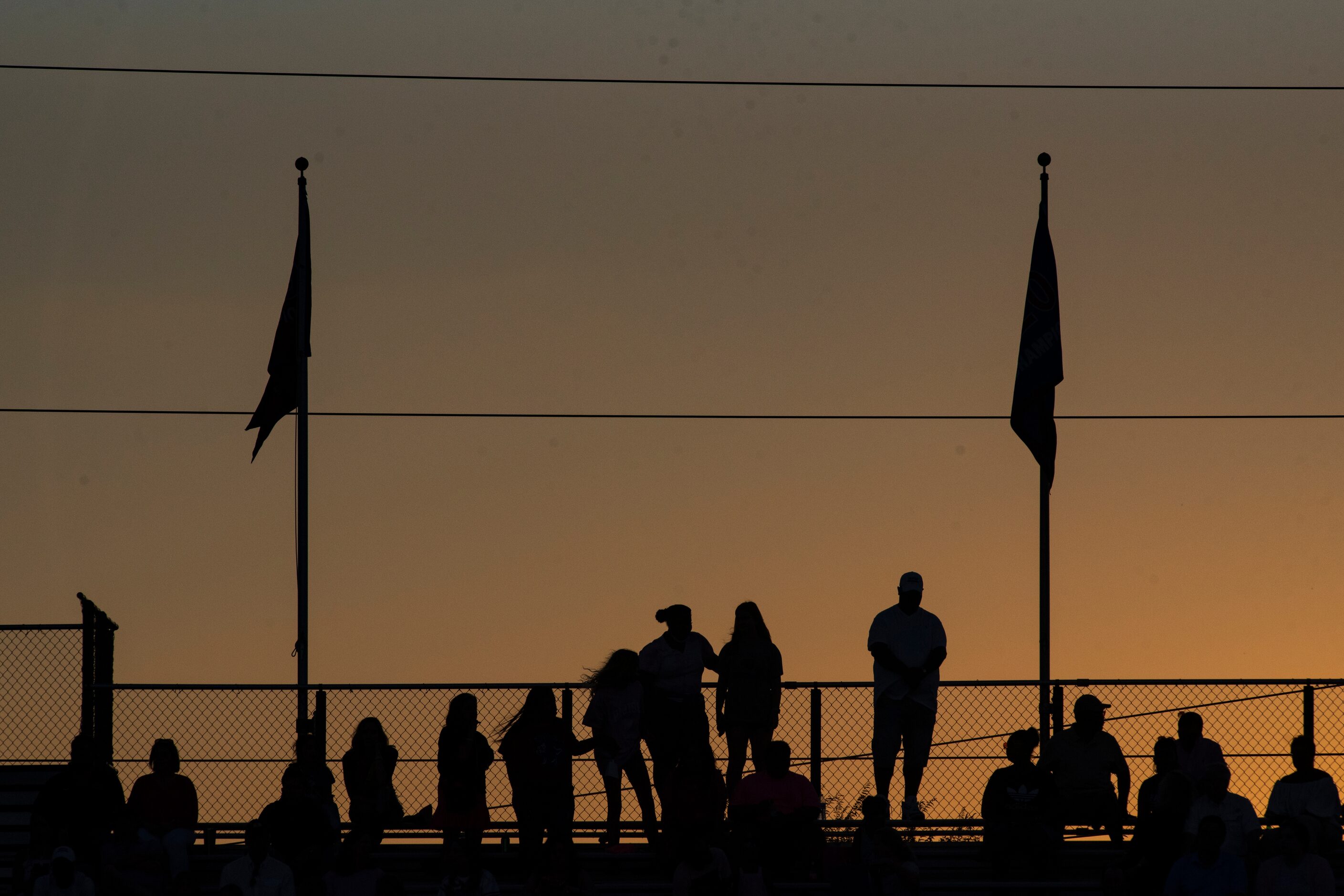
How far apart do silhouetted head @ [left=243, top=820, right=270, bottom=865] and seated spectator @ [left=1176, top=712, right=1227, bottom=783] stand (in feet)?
22.2

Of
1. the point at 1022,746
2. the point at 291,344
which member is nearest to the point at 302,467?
the point at 291,344

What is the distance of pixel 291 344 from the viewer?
22391 millimetres

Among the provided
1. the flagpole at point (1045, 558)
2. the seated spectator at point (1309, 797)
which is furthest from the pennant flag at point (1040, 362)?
the seated spectator at point (1309, 797)

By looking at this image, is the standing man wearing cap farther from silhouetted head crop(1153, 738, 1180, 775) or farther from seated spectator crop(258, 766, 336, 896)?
seated spectator crop(258, 766, 336, 896)

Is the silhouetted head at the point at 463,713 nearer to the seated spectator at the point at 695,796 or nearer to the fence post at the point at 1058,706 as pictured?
the seated spectator at the point at 695,796

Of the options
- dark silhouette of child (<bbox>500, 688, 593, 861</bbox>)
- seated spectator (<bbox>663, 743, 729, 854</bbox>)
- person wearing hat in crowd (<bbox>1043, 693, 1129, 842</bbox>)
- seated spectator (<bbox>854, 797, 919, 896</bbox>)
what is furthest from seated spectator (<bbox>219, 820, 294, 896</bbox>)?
person wearing hat in crowd (<bbox>1043, 693, 1129, 842</bbox>)

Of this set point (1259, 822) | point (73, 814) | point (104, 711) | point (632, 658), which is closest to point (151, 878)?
point (73, 814)

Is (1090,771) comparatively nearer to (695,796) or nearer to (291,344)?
(695,796)

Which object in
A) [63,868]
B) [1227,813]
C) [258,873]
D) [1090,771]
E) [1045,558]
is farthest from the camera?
[1045,558]

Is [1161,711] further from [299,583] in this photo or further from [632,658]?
[299,583]

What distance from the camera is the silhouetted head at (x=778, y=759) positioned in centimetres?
1678

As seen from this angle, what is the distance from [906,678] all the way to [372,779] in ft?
13.6

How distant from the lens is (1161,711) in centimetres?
1936

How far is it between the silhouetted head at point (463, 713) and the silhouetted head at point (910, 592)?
3.41 m
